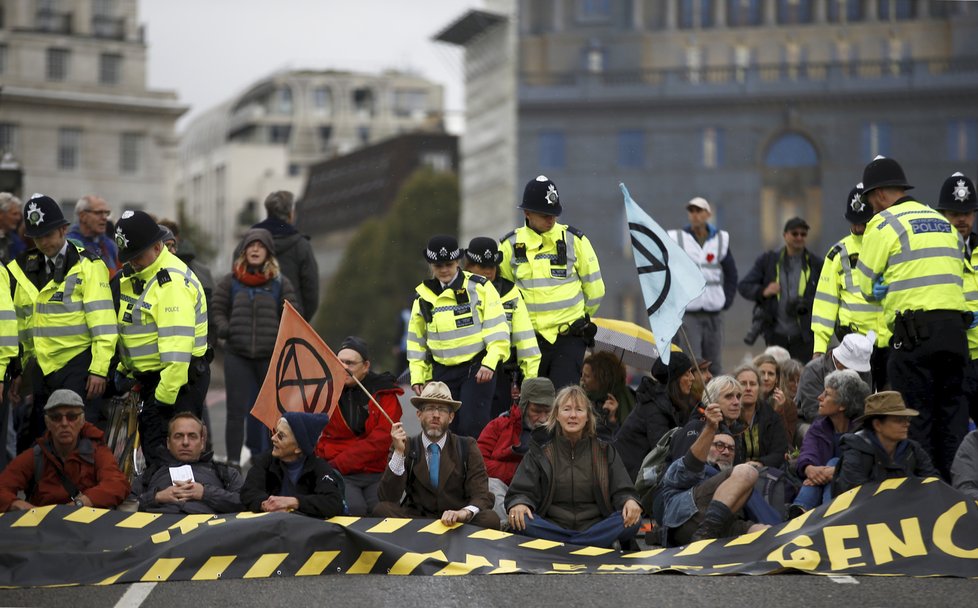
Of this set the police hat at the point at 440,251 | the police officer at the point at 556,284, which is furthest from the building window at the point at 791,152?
the police hat at the point at 440,251

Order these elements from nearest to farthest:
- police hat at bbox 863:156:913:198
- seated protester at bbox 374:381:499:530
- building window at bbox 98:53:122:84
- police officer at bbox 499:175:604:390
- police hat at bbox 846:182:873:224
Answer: seated protester at bbox 374:381:499:530, police hat at bbox 863:156:913:198, police officer at bbox 499:175:604:390, police hat at bbox 846:182:873:224, building window at bbox 98:53:122:84

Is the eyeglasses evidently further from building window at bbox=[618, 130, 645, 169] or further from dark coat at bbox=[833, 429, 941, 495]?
building window at bbox=[618, 130, 645, 169]

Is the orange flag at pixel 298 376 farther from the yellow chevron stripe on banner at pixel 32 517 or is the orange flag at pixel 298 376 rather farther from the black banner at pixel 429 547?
the yellow chevron stripe on banner at pixel 32 517

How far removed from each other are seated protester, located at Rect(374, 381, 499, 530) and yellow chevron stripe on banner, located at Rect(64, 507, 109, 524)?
1.72 metres

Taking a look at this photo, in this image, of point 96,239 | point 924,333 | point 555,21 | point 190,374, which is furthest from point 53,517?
point 555,21

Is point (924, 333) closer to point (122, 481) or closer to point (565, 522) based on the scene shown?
point (565, 522)

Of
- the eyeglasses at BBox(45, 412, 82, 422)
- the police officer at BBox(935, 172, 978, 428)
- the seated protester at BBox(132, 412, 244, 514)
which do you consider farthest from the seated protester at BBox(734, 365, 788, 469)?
the eyeglasses at BBox(45, 412, 82, 422)

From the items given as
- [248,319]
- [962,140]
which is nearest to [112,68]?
[962,140]

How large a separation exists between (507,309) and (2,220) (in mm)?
4396

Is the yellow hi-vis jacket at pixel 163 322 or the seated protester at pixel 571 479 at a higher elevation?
the yellow hi-vis jacket at pixel 163 322

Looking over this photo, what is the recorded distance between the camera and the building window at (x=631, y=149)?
92.2 metres

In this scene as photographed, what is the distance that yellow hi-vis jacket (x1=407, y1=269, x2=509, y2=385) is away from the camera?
47.2 ft

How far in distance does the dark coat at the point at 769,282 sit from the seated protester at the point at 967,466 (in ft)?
15.7

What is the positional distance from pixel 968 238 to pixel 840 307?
3.55ft
